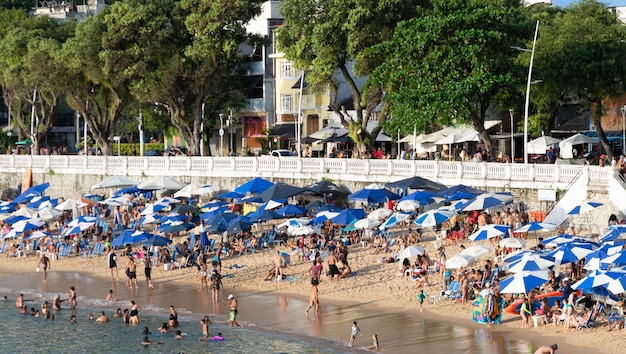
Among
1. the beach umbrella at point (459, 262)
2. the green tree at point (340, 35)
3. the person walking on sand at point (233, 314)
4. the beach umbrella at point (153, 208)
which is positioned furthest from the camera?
the green tree at point (340, 35)

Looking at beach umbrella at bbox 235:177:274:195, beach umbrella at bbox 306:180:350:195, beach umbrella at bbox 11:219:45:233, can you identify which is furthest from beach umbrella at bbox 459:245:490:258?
beach umbrella at bbox 11:219:45:233

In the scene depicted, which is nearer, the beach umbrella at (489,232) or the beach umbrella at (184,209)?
the beach umbrella at (489,232)

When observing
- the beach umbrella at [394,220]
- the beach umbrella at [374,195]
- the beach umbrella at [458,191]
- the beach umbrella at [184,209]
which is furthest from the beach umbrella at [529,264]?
the beach umbrella at [184,209]

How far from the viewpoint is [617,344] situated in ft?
97.8

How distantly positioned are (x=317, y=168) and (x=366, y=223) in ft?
38.4

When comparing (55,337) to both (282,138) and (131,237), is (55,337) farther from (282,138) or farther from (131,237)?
(282,138)

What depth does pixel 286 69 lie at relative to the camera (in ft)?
258

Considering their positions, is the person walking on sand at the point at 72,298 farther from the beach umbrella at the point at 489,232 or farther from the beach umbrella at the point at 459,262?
the beach umbrella at the point at 489,232

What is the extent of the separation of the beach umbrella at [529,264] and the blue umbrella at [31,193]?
1395 inches

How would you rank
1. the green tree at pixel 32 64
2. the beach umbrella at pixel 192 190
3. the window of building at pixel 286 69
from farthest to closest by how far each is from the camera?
the window of building at pixel 286 69, the green tree at pixel 32 64, the beach umbrella at pixel 192 190

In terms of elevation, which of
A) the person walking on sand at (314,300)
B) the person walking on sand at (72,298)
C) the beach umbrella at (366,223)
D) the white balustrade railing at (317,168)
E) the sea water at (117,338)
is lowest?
the sea water at (117,338)

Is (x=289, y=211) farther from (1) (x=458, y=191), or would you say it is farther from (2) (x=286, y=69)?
(2) (x=286, y=69)

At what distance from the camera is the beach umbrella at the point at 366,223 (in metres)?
43.8

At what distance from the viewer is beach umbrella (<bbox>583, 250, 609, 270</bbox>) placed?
32531mm
